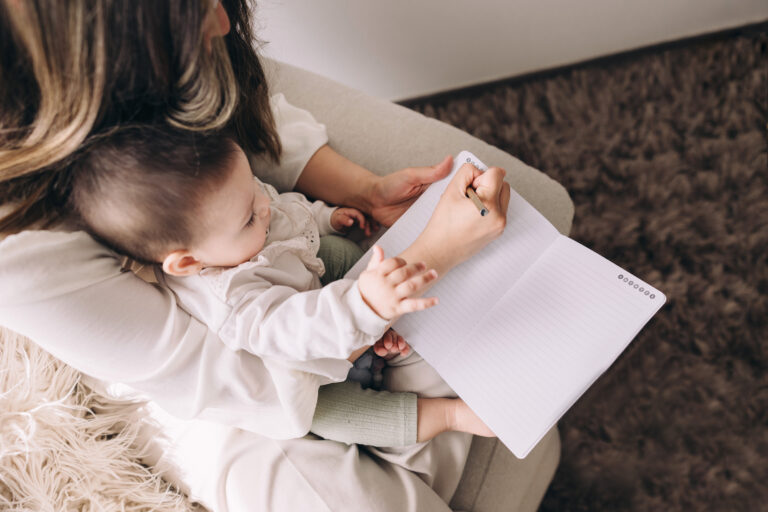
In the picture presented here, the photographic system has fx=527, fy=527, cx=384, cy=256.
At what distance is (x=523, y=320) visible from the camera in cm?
69

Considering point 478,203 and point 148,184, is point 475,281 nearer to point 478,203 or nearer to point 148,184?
point 478,203

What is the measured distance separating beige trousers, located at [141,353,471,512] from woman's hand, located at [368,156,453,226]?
0.23 meters

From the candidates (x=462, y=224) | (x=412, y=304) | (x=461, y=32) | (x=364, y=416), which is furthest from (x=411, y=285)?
(x=461, y=32)

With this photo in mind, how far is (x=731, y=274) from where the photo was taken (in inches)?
45.3

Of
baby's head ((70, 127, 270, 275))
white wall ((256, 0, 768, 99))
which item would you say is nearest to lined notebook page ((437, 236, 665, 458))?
baby's head ((70, 127, 270, 275))

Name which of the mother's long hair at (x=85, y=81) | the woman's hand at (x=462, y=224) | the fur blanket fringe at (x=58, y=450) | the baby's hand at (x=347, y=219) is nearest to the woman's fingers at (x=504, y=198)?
the woman's hand at (x=462, y=224)

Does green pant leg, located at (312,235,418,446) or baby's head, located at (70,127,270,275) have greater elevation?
baby's head, located at (70,127,270,275)

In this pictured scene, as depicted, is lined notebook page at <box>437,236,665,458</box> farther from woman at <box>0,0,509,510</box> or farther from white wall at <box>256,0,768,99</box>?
white wall at <box>256,0,768,99</box>

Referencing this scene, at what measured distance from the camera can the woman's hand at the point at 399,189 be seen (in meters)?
0.74

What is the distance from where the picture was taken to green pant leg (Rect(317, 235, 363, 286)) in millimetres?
791

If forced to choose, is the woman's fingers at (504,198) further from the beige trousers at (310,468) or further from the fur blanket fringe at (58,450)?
the fur blanket fringe at (58,450)

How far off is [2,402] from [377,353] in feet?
1.65

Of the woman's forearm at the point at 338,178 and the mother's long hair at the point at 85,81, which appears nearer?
the mother's long hair at the point at 85,81

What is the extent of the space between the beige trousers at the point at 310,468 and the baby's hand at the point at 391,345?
36mm
